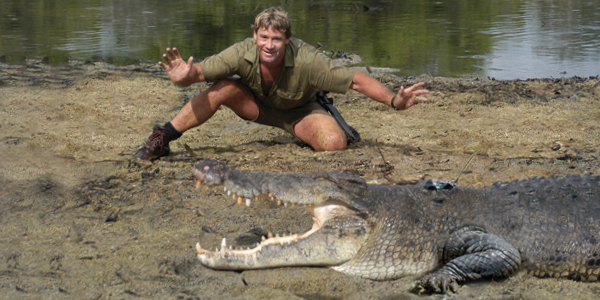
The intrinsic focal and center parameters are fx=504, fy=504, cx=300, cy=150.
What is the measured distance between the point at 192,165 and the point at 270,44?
1.17m

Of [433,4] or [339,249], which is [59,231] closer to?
[339,249]

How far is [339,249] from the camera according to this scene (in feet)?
8.53

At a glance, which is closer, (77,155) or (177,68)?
(177,68)

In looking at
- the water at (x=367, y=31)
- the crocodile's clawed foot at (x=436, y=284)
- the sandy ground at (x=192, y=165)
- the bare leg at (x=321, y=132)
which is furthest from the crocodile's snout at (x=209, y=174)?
the water at (x=367, y=31)

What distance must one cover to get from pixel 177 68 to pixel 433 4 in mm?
14290

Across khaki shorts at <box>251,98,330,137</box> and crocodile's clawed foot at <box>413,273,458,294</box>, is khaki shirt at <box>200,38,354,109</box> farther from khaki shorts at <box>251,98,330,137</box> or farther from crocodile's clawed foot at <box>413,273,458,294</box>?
crocodile's clawed foot at <box>413,273,458,294</box>

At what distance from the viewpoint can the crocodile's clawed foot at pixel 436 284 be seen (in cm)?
244

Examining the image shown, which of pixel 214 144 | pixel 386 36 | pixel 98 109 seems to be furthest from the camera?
pixel 386 36

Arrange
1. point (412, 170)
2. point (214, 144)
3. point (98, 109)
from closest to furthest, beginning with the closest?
point (412, 170) → point (214, 144) → point (98, 109)

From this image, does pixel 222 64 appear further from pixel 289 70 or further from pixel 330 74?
pixel 330 74

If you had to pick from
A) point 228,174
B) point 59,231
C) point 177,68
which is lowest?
point 59,231

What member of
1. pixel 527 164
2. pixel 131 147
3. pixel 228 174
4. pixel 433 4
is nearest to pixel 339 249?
pixel 228 174

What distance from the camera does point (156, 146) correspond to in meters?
4.29

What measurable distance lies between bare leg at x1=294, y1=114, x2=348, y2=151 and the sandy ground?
11cm
